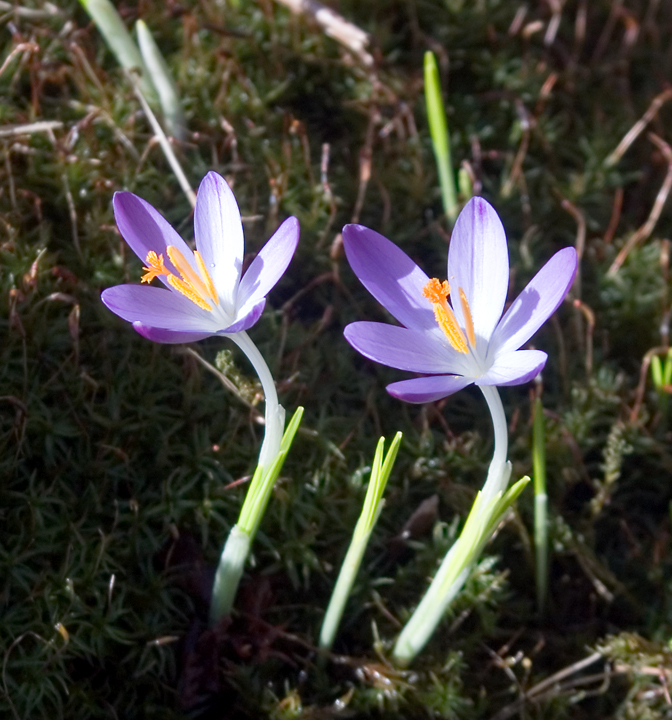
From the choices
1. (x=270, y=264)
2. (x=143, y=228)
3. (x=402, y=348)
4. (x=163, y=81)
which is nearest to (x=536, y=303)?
(x=402, y=348)

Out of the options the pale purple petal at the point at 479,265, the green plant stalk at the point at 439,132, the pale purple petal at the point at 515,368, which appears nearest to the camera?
the pale purple petal at the point at 515,368

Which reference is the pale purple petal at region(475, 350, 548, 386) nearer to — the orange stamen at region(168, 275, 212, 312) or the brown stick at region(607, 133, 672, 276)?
the orange stamen at region(168, 275, 212, 312)

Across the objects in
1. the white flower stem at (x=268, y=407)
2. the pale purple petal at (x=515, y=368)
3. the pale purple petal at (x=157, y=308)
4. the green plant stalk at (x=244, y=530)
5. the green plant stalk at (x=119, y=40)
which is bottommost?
the green plant stalk at (x=244, y=530)

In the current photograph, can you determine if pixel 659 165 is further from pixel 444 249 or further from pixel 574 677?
pixel 574 677

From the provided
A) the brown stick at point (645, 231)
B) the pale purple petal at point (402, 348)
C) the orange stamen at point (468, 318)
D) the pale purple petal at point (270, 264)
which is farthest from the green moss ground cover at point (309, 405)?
the orange stamen at point (468, 318)

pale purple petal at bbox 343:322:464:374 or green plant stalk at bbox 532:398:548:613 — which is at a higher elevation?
pale purple petal at bbox 343:322:464:374

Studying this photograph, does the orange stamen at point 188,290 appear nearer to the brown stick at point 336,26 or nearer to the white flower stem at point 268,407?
the white flower stem at point 268,407

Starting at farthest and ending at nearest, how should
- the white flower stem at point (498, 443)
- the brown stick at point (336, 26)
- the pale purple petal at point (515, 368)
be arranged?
the brown stick at point (336, 26) → the white flower stem at point (498, 443) → the pale purple petal at point (515, 368)

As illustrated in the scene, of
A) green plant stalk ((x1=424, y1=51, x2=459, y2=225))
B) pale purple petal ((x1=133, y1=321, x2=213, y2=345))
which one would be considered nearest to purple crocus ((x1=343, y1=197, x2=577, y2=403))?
pale purple petal ((x1=133, y1=321, x2=213, y2=345))

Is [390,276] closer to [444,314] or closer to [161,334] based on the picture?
[444,314]
